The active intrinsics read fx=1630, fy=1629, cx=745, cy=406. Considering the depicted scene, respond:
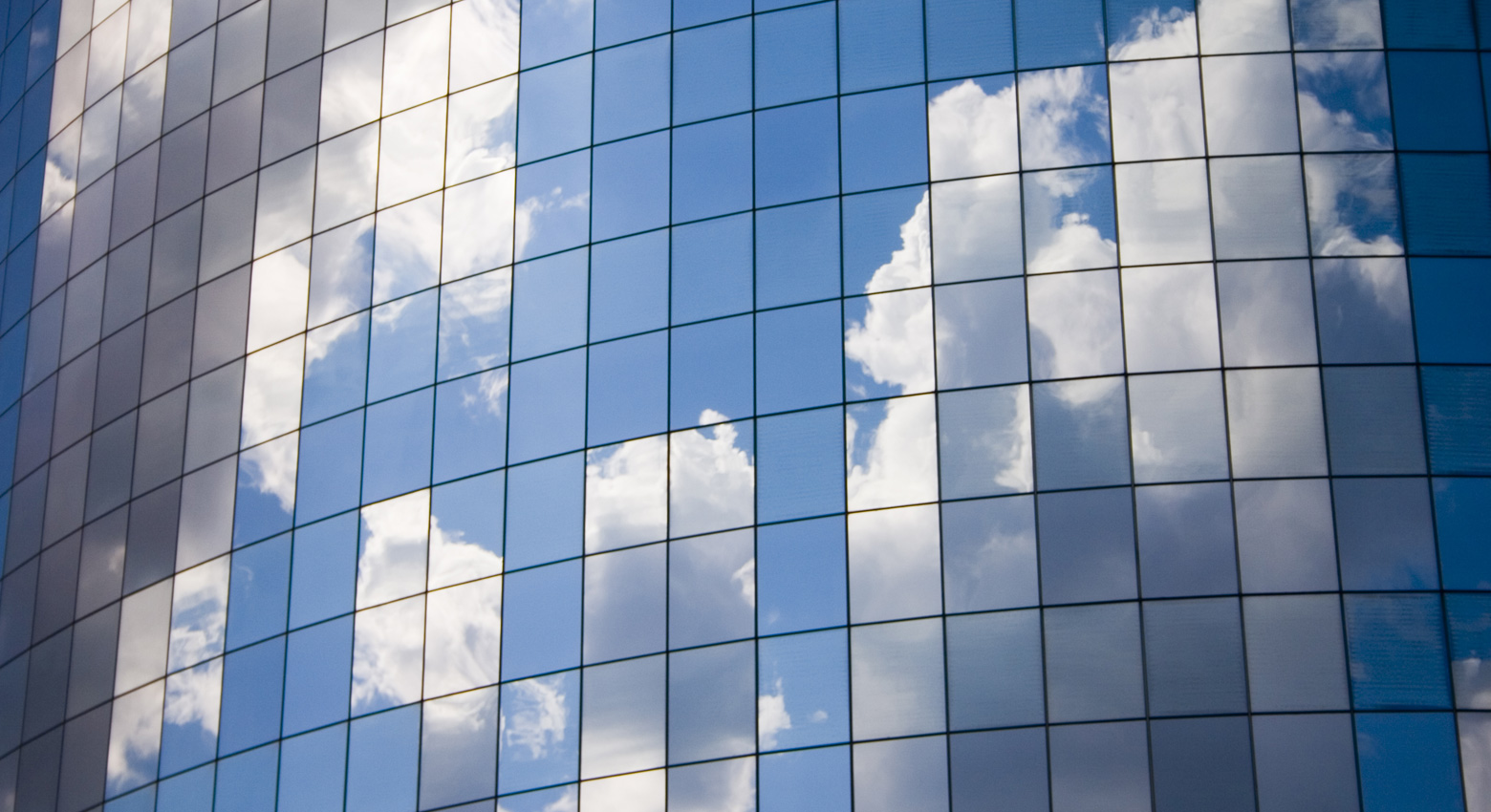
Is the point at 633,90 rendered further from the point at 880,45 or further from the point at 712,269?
the point at 880,45

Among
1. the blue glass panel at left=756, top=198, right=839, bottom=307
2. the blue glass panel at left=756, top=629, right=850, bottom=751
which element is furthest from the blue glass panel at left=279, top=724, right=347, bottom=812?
the blue glass panel at left=756, top=198, right=839, bottom=307

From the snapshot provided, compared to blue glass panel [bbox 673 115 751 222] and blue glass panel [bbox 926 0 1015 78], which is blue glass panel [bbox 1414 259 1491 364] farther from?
blue glass panel [bbox 673 115 751 222]

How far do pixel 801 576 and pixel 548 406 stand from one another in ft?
24.5

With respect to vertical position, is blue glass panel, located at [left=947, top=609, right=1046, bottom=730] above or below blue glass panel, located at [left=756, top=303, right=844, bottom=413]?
below

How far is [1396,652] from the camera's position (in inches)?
1244

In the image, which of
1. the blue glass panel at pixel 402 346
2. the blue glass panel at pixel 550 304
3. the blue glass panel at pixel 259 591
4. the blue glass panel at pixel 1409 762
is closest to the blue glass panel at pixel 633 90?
the blue glass panel at pixel 550 304

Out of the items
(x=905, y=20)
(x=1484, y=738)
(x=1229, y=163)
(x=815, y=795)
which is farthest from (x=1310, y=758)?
(x=905, y=20)

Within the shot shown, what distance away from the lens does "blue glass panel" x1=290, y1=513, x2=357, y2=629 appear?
1505 inches

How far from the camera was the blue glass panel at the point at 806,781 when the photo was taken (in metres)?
32.5

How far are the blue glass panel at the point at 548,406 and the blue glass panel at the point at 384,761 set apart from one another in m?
6.45

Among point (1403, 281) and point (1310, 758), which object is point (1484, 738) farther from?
point (1403, 281)

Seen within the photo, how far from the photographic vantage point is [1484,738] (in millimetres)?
30891

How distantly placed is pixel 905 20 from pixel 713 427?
1048 cm

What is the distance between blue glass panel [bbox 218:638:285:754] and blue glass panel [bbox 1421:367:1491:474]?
26075 millimetres
